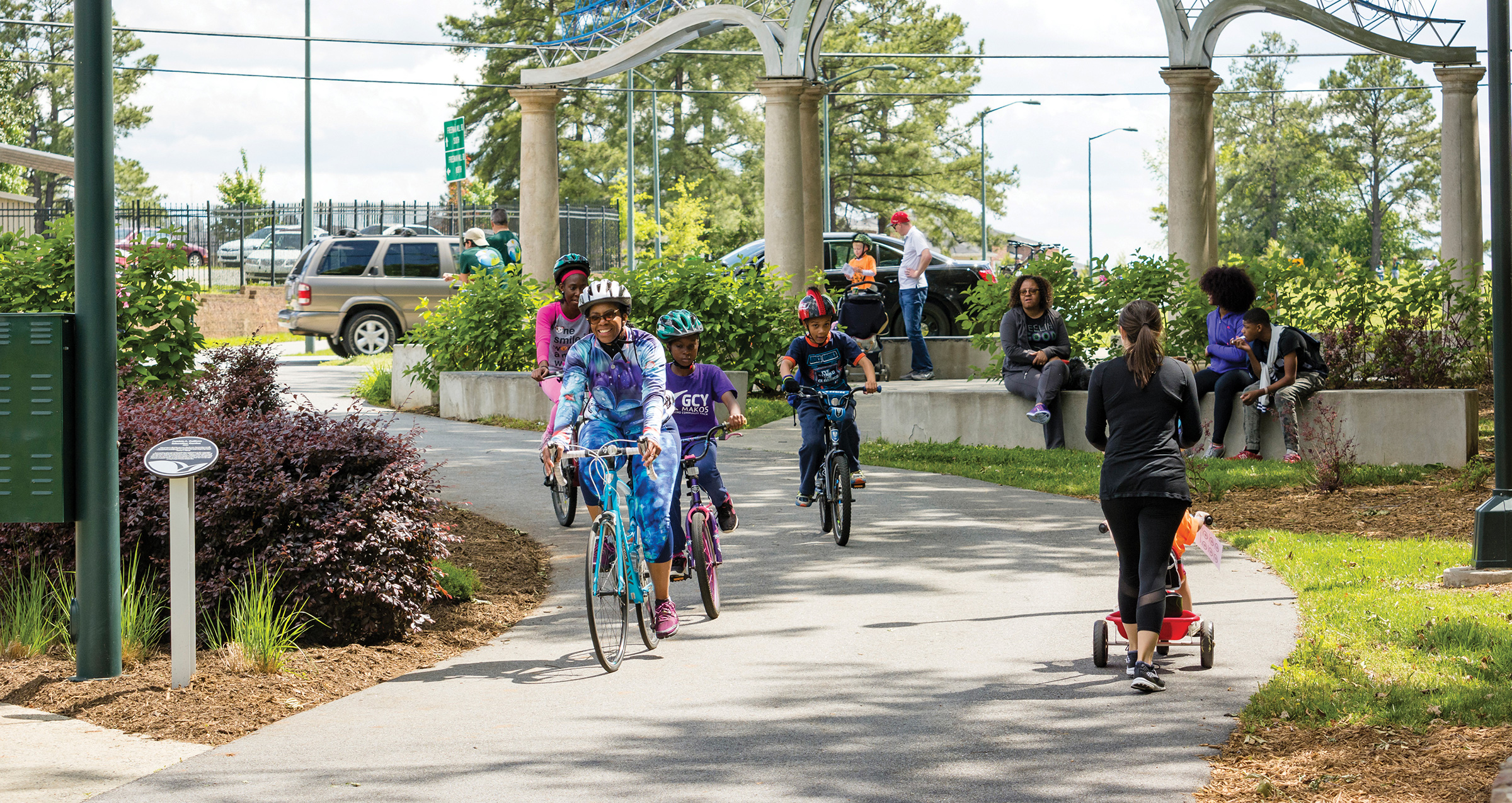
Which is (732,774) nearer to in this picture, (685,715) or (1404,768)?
(685,715)

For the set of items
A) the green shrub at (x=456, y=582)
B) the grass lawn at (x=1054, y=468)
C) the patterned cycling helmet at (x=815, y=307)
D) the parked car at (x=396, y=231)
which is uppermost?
the parked car at (x=396, y=231)

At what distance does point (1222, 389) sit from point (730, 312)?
5.78m

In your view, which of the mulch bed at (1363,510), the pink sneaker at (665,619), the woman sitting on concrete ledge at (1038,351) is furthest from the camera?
the woman sitting on concrete ledge at (1038,351)

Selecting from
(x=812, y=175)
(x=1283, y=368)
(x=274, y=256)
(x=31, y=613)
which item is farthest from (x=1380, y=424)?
(x=274, y=256)

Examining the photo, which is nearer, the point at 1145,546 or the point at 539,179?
the point at 1145,546

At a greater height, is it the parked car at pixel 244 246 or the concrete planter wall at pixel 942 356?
the parked car at pixel 244 246

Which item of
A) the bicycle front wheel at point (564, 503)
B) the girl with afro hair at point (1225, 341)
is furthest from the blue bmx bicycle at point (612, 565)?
the girl with afro hair at point (1225, 341)

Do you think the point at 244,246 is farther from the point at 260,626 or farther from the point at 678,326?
the point at 260,626

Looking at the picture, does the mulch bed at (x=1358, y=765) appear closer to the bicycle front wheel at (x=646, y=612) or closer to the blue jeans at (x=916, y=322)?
the bicycle front wheel at (x=646, y=612)

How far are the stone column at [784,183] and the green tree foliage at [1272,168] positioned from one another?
206ft

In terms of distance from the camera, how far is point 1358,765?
16.3ft

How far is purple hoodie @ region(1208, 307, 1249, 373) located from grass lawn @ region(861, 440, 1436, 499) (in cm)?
77

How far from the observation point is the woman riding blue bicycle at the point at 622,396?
22.2 feet

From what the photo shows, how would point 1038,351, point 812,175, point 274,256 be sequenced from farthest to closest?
1. point 274,256
2. point 812,175
3. point 1038,351
